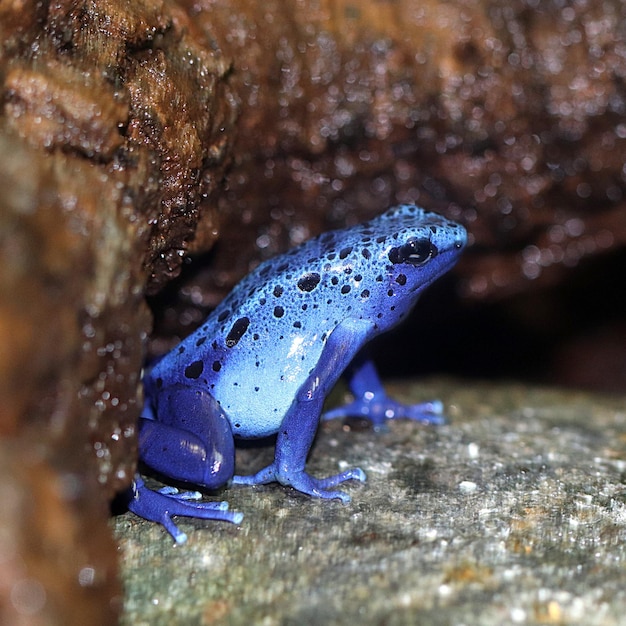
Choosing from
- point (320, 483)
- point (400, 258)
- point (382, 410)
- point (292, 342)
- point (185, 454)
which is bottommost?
point (382, 410)

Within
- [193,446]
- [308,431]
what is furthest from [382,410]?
[193,446]

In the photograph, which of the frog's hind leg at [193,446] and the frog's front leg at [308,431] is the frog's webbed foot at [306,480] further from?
the frog's hind leg at [193,446]

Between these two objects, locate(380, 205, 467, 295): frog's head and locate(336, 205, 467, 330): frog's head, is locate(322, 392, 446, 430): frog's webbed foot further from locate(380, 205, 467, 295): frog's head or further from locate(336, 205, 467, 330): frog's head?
locate(380, 205, 467, 295): frog's head

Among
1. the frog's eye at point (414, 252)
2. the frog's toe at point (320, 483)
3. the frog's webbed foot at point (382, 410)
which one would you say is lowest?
the frog's webbed foot at point (382, 410)

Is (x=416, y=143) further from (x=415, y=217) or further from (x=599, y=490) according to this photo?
(x=599, y=490)

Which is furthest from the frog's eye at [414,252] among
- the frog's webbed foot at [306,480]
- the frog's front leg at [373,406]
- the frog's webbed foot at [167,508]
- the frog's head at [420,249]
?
the frog's webbed foot at [167,508]

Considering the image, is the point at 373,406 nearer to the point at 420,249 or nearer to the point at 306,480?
the point at 306,480

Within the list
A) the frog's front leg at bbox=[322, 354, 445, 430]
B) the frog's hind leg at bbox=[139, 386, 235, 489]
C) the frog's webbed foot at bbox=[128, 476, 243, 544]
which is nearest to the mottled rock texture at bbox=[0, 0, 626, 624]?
the frog's webbed foot at bbox=[128, 476, 243, 544]
